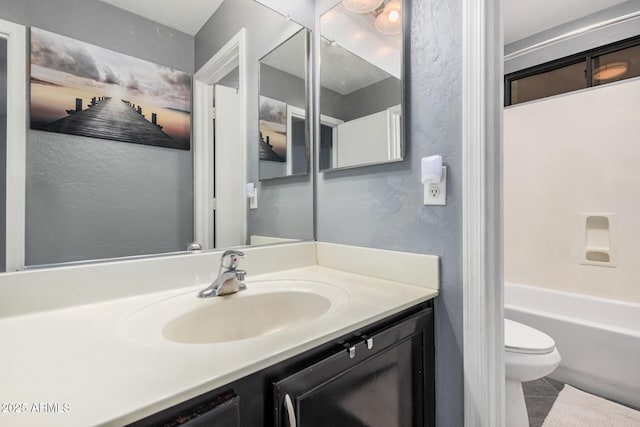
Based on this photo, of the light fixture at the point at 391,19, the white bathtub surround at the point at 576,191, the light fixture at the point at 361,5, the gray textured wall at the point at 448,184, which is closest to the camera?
the gray textured wall at the point at 448,184

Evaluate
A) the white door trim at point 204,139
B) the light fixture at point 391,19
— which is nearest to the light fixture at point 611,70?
the light fixture at point 391,19

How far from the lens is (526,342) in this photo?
53.1 inches

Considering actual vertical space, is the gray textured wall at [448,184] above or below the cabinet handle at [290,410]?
above

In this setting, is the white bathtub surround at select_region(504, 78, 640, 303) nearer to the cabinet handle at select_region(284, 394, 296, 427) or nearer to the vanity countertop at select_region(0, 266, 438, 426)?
the vanity countertop at select_region(0, 266, 438, 426)

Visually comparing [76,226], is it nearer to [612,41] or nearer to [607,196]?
[607,196]

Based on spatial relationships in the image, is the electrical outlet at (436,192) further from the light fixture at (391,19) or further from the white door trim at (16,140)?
the white door trim at (16,140)

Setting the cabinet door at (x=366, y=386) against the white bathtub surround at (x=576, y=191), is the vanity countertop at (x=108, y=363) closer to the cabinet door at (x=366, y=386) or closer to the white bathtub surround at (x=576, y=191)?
the cabinet door at (x=366, y=386)

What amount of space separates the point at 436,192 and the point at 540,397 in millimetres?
1541

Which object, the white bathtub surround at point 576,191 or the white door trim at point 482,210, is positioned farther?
the white bathtub surround at point 576,191

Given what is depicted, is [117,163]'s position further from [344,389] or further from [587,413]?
[587,413]

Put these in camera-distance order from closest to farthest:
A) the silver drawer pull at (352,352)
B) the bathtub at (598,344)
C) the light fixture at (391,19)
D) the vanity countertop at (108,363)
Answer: the vanity countertop at (108,363) → the silver drawer pull at (352,352) → the light fixture at (391,19) → the bathtub at (598,344)

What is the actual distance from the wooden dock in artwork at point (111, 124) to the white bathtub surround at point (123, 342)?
39cm

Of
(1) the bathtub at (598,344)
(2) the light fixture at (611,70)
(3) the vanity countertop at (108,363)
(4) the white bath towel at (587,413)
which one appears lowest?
(4) the white bath towel at (587,413)

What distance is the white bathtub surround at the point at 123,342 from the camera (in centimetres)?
40
